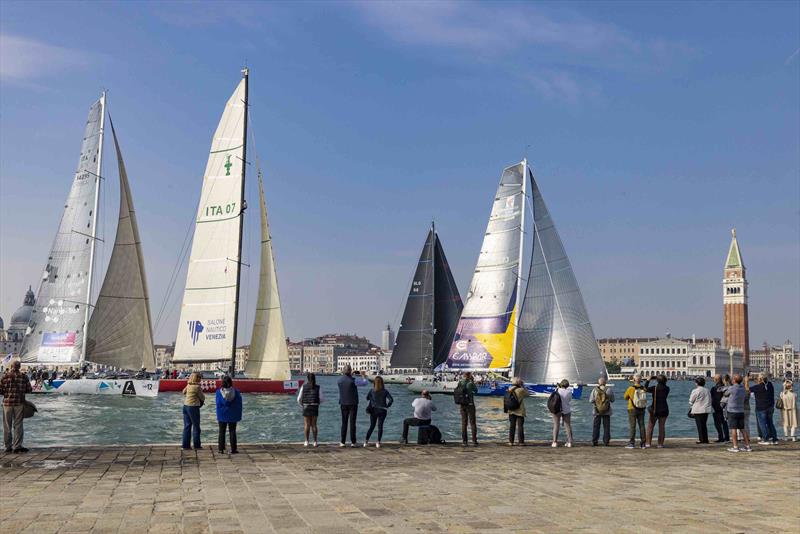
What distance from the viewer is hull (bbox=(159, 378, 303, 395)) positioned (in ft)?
152

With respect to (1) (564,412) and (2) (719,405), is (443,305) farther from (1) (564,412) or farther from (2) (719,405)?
(1) (564,412)

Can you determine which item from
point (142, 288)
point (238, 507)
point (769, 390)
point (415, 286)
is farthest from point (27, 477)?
point (415, 286)

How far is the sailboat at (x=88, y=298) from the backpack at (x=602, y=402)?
3596 cm

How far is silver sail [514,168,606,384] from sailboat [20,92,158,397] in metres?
22.5

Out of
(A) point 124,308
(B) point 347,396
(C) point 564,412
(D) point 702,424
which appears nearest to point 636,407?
(C) point 564,412

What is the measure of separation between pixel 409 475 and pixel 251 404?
31.4 metres

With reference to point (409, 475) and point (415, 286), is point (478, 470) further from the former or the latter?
point (415, 286)

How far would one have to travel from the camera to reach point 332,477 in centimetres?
1159

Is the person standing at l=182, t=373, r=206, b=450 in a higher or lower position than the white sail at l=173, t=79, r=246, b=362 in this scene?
lower

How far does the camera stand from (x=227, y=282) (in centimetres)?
4653

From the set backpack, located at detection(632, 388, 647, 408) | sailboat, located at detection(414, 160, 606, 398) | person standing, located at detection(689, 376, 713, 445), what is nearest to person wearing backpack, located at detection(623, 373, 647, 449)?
backpack, located at detection(632, 388, 647, 408)

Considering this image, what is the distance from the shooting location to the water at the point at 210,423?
24953 millimetres

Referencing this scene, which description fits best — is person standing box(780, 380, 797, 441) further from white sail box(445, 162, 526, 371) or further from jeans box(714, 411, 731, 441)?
white sail box(445, 162, 526, 371)

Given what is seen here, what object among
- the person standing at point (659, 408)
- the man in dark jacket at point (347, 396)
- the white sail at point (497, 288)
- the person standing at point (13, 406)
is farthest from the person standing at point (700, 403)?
the white sail at point (497, 288)
